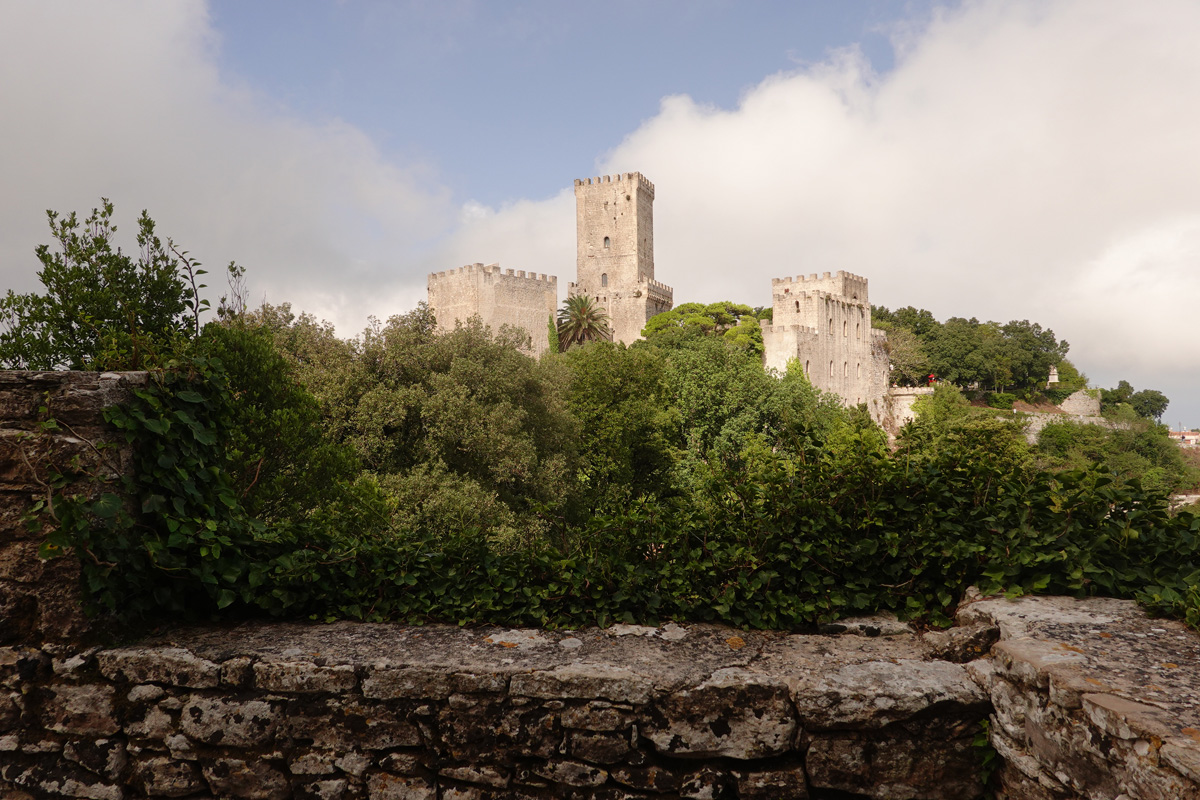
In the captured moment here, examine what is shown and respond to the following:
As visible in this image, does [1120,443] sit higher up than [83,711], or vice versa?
[1120,443]

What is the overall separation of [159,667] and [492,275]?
49.5 metres

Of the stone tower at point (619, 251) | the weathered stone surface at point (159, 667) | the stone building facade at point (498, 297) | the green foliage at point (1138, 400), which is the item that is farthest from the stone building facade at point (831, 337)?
the weathered stone surface at point (159, 667)

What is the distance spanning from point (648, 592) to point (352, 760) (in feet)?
4.62

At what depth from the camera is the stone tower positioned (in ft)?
184

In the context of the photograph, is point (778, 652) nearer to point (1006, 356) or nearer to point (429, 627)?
point (429, 627)

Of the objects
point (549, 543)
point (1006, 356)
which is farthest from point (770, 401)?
point (1006, 356)

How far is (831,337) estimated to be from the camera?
4897 centimetres

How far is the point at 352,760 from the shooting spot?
2.93 metres

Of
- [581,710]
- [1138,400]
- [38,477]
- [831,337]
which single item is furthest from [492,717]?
[1138,400]

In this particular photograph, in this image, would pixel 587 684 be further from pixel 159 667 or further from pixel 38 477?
pixel 38 477

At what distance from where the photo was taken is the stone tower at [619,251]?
184 feet

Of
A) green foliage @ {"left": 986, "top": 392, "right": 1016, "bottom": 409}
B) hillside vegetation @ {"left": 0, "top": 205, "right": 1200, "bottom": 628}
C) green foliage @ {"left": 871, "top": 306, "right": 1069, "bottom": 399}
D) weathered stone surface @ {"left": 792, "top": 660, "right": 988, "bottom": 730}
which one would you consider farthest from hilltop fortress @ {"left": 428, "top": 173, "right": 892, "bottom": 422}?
weathered stone surface @ {"left": 792, "top": 660, "right": 988, "bottom": 730}

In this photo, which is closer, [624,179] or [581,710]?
[581,710]

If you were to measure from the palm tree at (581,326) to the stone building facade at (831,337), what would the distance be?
1231cm
